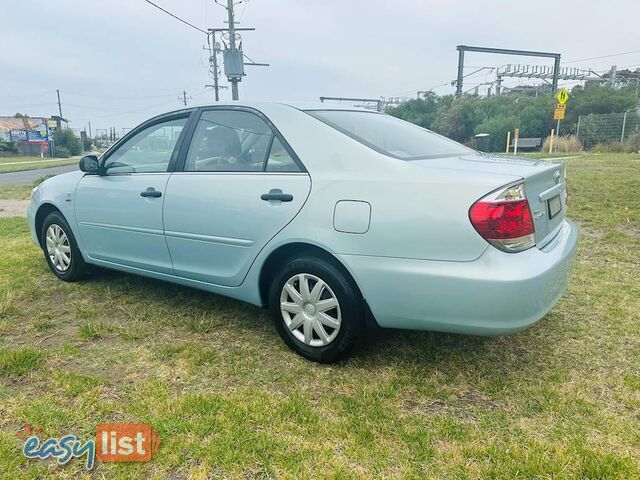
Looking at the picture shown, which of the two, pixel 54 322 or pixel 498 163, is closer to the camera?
pixel 498 163

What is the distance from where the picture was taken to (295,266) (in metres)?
2.78

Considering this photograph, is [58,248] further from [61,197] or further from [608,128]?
[608,128]

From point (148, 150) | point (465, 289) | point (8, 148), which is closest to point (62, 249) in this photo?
point (148, 150)

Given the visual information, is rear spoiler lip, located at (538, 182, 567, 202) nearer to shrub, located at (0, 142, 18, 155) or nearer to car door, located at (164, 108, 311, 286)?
car door, located at (164, 108, 311, 286)

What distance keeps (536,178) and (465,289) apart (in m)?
0.74

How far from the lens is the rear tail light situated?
7.33 ft

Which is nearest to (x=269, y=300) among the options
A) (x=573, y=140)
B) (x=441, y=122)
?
(x=573, y=140)

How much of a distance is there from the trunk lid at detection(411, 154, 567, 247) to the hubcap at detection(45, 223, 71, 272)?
3.36 m

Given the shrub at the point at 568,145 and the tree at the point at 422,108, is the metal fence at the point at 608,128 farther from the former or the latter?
the tree at the point at 422,108

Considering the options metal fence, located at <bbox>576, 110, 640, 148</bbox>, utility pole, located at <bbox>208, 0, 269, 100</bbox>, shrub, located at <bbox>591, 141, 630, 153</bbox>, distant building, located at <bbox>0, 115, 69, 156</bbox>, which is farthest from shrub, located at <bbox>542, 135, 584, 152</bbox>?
distant building, located at <bbox>0, 115, 69, 156</bbox>

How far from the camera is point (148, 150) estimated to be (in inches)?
148

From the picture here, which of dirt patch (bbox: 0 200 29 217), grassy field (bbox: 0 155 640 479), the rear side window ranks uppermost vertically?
the rear side window

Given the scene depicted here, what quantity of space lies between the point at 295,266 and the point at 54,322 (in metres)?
2.00

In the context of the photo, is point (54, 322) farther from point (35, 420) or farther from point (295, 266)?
point (295, 266)
